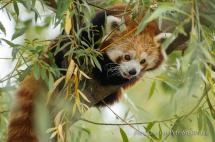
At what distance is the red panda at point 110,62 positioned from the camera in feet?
12.4

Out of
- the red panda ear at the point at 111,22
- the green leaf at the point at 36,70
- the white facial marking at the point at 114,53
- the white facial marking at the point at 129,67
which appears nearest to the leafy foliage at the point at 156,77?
the green leaf at the point at 36,70

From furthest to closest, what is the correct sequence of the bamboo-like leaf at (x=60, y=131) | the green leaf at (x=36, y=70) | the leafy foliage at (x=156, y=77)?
1. the green leaf at (x=36, y=70)
2. the bamboo-like leaf at (x=60, y=131)
3. the leafy foliage at (x=156, y=77)

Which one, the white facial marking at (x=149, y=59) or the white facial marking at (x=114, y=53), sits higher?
the white facial marking at (x=114, y=53)

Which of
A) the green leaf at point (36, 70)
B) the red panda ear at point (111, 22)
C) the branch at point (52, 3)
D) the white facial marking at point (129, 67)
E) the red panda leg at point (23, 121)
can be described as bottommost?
the red panda leg at point (23, 121)

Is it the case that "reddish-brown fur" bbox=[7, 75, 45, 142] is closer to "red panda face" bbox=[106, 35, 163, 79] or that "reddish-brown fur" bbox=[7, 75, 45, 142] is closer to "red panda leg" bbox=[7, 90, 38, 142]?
"red panda leg" bbox=[7, 90, 38, 142]

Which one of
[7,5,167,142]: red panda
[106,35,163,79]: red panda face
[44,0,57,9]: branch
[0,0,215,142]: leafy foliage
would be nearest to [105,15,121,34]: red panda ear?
[7,5,167,142]: red panda

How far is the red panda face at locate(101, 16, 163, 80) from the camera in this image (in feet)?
13.4

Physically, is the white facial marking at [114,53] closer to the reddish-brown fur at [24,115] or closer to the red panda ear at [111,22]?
the red panda ear at [111,22]

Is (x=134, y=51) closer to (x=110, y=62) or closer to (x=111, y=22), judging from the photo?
(x=110, y=62)

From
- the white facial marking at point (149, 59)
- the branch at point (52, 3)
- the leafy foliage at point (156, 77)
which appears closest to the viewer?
the leafy foliage at point (156, 77)

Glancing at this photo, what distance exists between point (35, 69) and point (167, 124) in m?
1.13

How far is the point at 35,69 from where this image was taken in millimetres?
2975

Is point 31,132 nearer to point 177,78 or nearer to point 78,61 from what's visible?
point 78,61

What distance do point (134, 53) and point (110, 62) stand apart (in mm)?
204
